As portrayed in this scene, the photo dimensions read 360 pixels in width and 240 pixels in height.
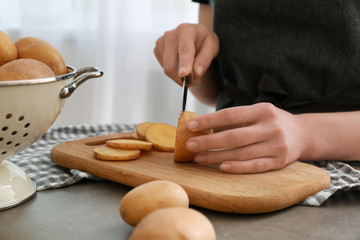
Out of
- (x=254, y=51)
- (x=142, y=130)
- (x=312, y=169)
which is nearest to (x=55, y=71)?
(x=142, y=130)

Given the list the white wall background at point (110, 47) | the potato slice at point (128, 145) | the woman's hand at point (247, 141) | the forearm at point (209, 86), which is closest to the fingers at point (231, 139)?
the woman's hand at point (247, 141)

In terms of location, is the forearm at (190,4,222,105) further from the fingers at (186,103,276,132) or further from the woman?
the fingers at (186,103,276,132)

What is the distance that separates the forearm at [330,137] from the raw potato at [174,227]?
0.49 m

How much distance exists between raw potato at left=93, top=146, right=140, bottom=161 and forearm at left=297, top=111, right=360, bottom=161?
343 millimetres

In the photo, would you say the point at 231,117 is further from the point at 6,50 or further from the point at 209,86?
the point at 209,86

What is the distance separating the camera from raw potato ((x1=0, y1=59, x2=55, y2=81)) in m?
0.65

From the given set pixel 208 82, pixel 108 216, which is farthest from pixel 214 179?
pixel 208 82

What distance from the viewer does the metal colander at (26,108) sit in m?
0.64

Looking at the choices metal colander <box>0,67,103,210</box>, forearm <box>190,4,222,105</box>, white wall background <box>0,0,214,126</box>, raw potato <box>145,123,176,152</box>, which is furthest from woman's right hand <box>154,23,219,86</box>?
white wall background <box>0,0,214,126</box>

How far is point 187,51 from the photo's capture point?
106cm

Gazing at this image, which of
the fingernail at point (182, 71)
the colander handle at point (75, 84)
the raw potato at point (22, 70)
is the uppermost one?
the raw potato at point (22, 70)

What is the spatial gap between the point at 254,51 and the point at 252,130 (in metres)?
0.45

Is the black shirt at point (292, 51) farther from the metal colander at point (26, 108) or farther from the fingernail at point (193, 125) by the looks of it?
the metal colander at point (26, 108)

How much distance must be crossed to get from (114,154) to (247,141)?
26 centimetres
